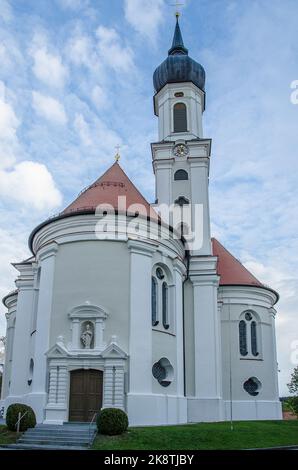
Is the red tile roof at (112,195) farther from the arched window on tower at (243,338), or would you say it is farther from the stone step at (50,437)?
the arched window on tower at (243,338)

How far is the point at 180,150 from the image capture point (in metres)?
35.8

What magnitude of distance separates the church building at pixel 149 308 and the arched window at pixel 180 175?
68mm

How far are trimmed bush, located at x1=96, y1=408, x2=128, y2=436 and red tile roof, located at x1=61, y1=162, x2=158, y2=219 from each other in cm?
1031

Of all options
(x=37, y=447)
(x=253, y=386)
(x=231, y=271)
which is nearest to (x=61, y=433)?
(x=37, y=447)

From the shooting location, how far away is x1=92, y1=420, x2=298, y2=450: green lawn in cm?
1831

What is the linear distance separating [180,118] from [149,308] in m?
16.7

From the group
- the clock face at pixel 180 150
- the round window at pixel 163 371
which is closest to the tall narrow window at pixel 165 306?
the round window at pixel 163 371

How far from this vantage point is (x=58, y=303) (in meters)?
24.9

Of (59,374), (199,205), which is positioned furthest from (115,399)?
(199,205)

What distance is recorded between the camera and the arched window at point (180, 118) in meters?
36.6

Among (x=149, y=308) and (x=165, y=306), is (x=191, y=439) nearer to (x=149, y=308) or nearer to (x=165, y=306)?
(x=149, y=308)

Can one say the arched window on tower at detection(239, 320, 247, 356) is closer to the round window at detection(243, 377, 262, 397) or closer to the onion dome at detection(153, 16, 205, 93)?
the round window at detection(243, 377, 262, 397)

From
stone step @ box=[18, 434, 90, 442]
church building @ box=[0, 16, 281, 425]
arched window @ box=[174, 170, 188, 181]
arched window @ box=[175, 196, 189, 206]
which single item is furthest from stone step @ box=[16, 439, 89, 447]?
arched window @ box=[174, 170, 188, 181]
